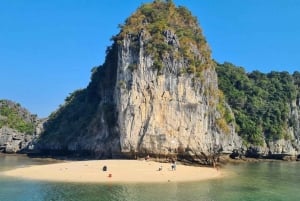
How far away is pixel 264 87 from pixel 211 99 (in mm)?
41414

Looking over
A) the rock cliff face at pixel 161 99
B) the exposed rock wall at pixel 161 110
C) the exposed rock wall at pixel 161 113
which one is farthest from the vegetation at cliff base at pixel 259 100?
the exposed rock wall at pixel 161 110

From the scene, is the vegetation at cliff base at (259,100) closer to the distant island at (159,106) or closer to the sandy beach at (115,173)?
the distant island at (159,106)

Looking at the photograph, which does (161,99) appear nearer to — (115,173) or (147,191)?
(115,173)

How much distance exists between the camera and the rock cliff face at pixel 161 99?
2076 inches

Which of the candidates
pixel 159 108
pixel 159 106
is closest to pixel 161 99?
pixel 159 106

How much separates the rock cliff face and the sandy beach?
624cm

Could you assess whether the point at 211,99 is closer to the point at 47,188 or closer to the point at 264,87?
the point at 47,188

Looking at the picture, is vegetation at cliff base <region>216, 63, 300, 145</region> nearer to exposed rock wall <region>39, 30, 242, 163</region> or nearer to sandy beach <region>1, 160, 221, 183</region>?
exposed rock wall <region>39, 30, 242, 163</region>

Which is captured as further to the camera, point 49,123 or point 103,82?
point 49,123

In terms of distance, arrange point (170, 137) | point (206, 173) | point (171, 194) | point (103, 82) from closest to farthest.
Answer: point (171, 194) → point (206, 173) → point (170, 137) → point (103, 82)

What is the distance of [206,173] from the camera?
4528cm

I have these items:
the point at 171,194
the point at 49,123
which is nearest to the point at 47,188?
the point at 171,194

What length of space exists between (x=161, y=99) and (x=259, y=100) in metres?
44.0

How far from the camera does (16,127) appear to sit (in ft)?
327
